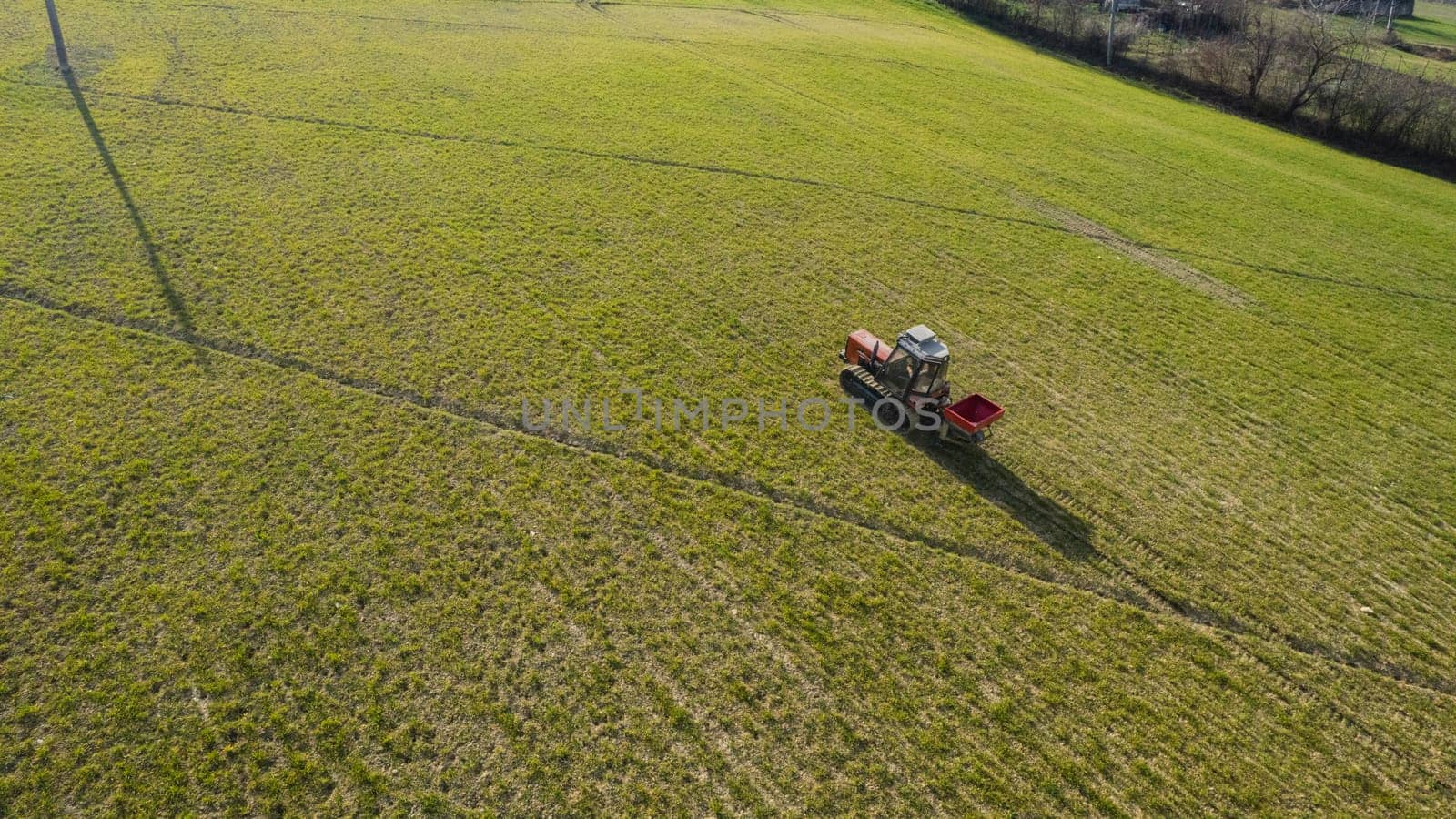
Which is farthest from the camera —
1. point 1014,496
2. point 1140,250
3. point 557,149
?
point 557,149

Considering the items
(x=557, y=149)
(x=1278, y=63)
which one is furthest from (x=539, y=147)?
(x=1278, y=63)

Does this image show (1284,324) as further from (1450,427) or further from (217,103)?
(217,103)

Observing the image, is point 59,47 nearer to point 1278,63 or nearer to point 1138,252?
point 1138,252

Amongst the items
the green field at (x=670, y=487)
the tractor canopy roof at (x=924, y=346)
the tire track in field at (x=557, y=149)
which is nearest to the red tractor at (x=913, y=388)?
the tractor canopy roof at (x=924, y=346)

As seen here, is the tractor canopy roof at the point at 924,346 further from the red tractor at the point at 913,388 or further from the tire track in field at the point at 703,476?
the tire track in field at the point at 703,476

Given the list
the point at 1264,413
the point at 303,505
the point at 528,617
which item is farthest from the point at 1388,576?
the point at 303,505

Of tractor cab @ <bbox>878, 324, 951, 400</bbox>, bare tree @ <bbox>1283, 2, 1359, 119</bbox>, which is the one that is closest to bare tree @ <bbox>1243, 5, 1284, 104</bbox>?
bare tree @ <bbox>1283, 2, 1359, 119</bbox>
